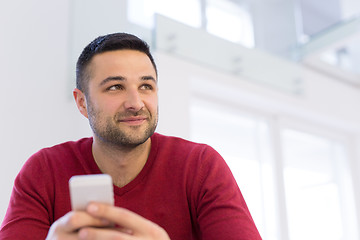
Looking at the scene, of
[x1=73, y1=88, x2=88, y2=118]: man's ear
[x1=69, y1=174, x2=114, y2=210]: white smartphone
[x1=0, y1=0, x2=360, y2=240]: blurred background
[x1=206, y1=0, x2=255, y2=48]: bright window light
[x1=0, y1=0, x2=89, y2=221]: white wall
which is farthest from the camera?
[x1=206, y1=0, x2=255, y2=48]: bright window light

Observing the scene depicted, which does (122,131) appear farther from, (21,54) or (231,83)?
(231,83)

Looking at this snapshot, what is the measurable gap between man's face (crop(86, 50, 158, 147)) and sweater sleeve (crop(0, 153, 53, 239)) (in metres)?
0.18

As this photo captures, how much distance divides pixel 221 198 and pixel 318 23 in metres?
2.44

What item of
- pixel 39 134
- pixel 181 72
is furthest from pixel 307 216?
pixel 39 134

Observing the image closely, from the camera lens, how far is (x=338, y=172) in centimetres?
365

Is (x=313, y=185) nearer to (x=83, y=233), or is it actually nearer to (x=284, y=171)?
(x=284, y=171)

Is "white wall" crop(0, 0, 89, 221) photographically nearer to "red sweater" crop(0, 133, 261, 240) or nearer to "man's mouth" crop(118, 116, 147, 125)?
"red sweater" crop(0, 133, 261, 240)

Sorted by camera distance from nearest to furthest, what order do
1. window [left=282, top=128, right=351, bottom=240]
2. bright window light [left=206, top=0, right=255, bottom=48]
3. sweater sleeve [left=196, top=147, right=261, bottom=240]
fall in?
sweater sleeve [left=196, top=147, right=261, bottom=240], bright window light [left=206, top=0, right=255, bottom=48], window [left=282, top=128, right=351, bottom=240]

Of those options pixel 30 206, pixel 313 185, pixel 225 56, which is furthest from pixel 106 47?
pixel 313 185

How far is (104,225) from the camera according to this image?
766 mm

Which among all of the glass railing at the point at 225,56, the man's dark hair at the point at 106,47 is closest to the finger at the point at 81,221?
the man's dark hair at the point at 106,47

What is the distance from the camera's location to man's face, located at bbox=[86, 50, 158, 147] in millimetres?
1148

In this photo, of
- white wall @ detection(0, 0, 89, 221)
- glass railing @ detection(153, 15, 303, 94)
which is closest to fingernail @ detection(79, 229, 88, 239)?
white wall @ detection(0, 0, 89, 221)

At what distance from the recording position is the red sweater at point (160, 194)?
1051 mm
